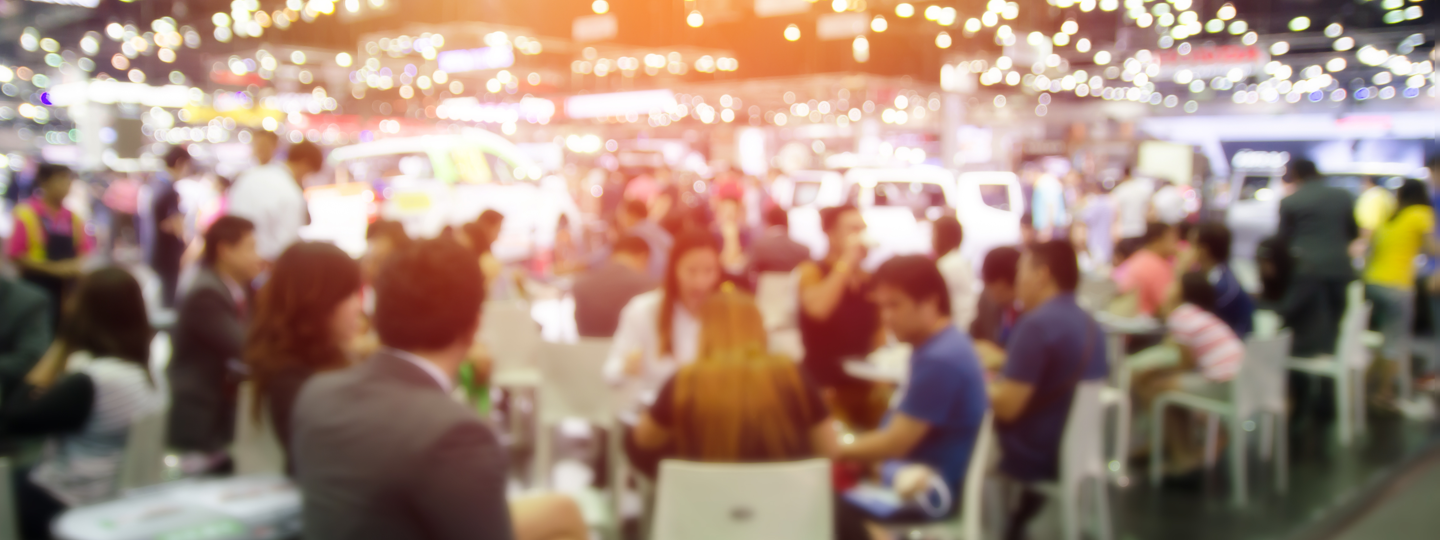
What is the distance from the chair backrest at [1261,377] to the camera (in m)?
4.67

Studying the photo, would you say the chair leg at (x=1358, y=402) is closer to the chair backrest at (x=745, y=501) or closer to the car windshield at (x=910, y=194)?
the car windshield at (x=910, y=194)

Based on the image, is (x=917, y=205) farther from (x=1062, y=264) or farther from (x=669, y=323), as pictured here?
(x=669, y=323)

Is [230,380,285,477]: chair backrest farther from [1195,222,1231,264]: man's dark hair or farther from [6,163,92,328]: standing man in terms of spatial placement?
[1195,222,1231,264]: man's dark hair

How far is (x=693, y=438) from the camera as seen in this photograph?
102 inches

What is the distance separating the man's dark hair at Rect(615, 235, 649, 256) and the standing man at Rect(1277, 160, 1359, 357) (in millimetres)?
4430

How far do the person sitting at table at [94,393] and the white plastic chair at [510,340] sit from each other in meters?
2.05

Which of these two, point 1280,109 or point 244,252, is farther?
point 1280,109

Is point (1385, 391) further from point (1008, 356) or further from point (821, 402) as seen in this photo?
point (821, 402)

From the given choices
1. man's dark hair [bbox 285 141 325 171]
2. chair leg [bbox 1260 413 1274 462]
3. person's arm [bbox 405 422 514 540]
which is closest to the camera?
person's arm [bbox 405 422 514 540]

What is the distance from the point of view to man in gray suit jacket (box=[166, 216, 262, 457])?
3.51 meters

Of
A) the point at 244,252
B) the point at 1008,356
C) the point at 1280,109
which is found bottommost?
the point at 1008,356

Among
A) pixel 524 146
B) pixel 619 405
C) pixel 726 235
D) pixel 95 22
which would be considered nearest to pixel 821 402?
pixel 619 405

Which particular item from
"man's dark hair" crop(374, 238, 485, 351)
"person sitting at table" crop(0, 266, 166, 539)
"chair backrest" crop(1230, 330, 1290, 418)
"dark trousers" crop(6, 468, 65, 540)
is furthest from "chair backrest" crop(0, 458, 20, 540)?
"chair backrest" crop(1230, 330, 1290, 418)

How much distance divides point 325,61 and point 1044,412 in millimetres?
16993
